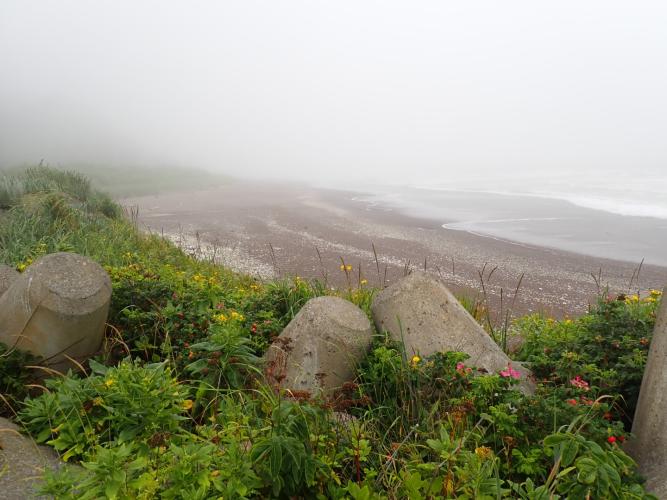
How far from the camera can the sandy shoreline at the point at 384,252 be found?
8.95 metres

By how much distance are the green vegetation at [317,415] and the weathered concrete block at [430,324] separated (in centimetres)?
27

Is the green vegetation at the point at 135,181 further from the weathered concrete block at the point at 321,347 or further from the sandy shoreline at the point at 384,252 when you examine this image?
the weathered concrete block at the point at 321,347

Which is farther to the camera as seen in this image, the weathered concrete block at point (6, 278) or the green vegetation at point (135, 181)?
the green vegetation at point (135, 181)

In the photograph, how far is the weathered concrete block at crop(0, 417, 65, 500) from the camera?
235 cm

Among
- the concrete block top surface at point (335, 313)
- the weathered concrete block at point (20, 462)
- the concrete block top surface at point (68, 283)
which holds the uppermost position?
the concrete block top surface at point (68, 283)

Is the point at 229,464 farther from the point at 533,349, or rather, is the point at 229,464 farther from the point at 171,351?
the point at 533,349

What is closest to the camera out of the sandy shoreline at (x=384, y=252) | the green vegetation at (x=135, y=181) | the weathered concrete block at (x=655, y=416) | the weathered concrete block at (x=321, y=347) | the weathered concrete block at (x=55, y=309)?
the weathered concrete block at (x=655, y=416)

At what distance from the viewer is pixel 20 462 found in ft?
8.31

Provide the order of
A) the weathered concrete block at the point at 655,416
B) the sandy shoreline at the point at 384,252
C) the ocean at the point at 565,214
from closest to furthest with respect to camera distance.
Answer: the weathered concrete block at the point at 655,416 → the sandy shoreline at the point at 384,252 → the ocean at the point at 565,214

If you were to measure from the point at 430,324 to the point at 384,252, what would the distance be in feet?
25.1

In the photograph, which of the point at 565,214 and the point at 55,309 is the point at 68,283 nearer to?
the point at 55,309

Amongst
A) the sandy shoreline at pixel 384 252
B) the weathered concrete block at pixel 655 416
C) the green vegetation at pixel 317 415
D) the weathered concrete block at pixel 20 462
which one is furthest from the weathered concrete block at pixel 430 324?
the weathered concrete block at pixel 20 462

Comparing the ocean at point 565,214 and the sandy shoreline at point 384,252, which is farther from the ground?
the ocean at point 565,214

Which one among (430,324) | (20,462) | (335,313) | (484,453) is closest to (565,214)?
(430,324)
